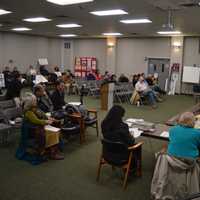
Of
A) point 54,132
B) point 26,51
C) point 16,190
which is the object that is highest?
point 26,51

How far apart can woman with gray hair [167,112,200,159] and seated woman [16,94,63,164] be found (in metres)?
2.20

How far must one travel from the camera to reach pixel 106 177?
3893 millimetres

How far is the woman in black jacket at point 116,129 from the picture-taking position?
3.43 meters

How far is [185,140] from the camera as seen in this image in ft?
9.47

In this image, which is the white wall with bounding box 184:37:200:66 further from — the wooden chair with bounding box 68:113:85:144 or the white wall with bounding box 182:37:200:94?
the wooden chair with bounding box 68:113:85:144

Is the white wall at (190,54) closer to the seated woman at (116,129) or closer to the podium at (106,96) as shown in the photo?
the podium at (106,96)

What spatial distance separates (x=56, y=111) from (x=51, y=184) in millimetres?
2173

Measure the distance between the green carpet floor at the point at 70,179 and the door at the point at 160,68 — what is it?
9.25m

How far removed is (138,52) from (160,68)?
1.54m

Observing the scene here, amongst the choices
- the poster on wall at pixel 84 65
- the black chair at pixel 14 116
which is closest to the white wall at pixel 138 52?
the poster on wall at pixel 84 65

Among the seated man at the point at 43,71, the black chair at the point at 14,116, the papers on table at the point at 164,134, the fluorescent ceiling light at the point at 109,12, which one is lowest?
the black chair at the point at 14,116

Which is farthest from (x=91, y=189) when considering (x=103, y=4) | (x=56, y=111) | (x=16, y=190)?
(x=103, y=4)

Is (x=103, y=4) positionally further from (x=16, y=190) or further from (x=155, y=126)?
(x=16, y=190)

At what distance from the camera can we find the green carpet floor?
3375 millimetres
